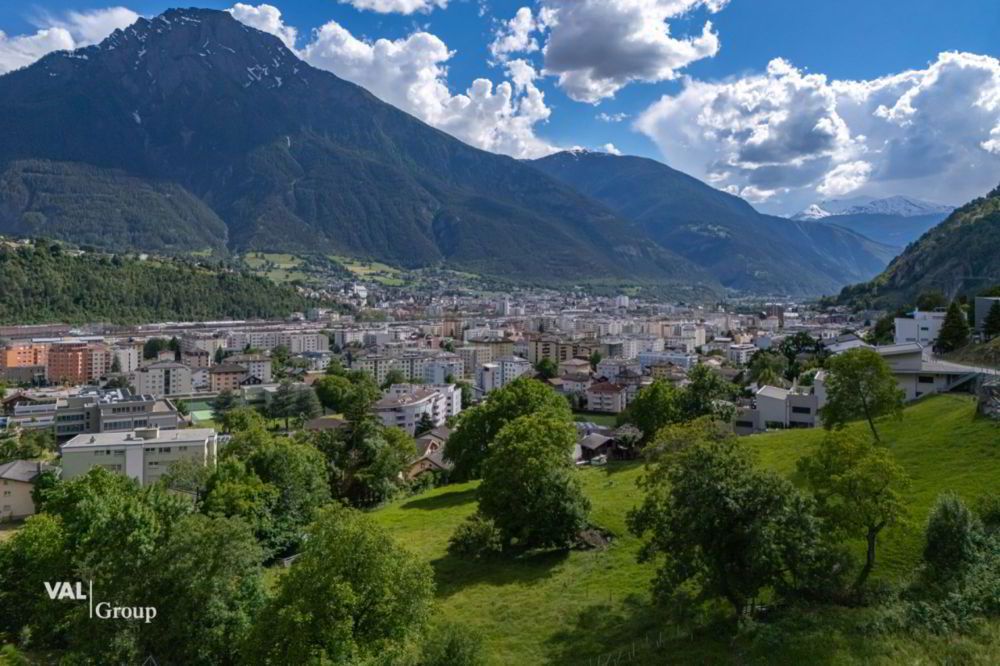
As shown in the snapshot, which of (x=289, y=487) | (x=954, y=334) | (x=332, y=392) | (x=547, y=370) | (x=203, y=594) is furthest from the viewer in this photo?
(x=547, y=370)

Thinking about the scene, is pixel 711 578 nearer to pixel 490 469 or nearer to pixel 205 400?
pixel 490 469

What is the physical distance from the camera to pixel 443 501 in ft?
110

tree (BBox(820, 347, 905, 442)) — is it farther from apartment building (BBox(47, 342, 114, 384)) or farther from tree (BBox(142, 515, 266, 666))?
apartment building (BBox(47, 342, 114, 384))

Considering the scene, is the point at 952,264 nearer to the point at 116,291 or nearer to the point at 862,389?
the point at 862,389

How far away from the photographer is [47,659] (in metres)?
18.4

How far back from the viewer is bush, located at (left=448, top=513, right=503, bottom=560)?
940 inches

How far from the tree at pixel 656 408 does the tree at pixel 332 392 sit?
129 feet

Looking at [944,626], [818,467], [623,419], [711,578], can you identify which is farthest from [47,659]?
[623,419]

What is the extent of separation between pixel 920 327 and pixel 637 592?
1813 inches

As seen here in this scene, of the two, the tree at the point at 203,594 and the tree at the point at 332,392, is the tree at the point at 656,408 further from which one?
the tree at the point at 332,392

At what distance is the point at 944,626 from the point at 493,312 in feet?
585

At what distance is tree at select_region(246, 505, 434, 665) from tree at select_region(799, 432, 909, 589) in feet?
31.2

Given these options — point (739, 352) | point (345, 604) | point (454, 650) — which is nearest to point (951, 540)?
→ point (454, 650)

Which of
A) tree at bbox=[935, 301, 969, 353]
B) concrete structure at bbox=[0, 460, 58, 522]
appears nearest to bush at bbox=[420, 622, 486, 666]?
concrete structure at bbox=[0, 460, 58, 522]
